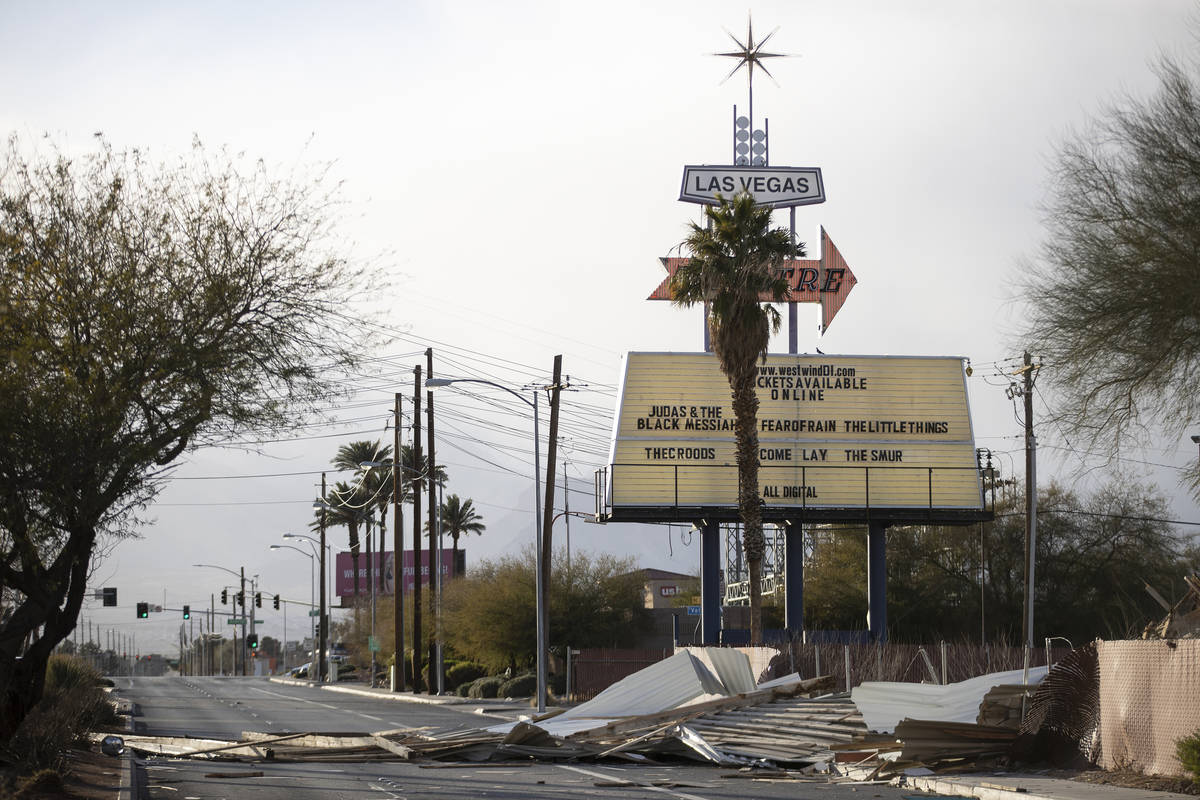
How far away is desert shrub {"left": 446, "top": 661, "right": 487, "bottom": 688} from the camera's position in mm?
61125

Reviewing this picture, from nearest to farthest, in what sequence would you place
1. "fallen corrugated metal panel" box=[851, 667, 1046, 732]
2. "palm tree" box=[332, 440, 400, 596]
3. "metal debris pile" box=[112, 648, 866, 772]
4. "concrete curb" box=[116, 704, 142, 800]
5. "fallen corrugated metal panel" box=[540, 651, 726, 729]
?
"concrete curb" box=[116, 704, 142, 800], "fallen corrugated metal panel" box=[851, 667, 1046, 732], "metal debris pile" box=[112, 648, 866, 772], "fallen corrugated metal panel" box=[540, 651, 726, 729], "palm tree" box=[332, 440, 400, 596]

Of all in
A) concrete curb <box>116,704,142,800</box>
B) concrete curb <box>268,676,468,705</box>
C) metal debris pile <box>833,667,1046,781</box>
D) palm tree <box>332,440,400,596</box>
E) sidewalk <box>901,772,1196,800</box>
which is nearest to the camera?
sidewalk <box>901,772,1196,800</box>

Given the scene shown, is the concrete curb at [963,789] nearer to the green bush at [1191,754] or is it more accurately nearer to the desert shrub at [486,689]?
the green bush at [1191,754]

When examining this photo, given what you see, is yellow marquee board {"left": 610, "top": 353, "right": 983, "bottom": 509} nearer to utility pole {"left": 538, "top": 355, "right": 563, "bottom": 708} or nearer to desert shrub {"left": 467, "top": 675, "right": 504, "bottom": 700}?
utility pole {"left": 538, "top": 355, "right": 563, "bottom": 708}

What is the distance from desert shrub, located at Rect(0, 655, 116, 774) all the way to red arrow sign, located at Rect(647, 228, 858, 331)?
23.8 m

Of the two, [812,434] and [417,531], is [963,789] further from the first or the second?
[417,531]

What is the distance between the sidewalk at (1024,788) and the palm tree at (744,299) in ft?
57.2

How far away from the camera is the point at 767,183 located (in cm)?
4294

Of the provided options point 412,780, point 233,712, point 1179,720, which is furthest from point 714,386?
point 1179,720

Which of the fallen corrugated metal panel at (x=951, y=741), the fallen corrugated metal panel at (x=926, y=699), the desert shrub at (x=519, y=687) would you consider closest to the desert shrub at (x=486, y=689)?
the desert shrub at (x=519, y=687)

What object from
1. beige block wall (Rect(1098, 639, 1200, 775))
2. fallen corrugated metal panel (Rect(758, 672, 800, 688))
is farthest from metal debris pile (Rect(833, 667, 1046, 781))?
fallen corrugated metal panel (Rect(758, 672, 800, 688))

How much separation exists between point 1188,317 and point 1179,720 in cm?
709

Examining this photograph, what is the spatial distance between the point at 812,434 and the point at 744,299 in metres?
5.77

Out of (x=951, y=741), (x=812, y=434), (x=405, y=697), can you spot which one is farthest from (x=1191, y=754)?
(x=405, y=697)
